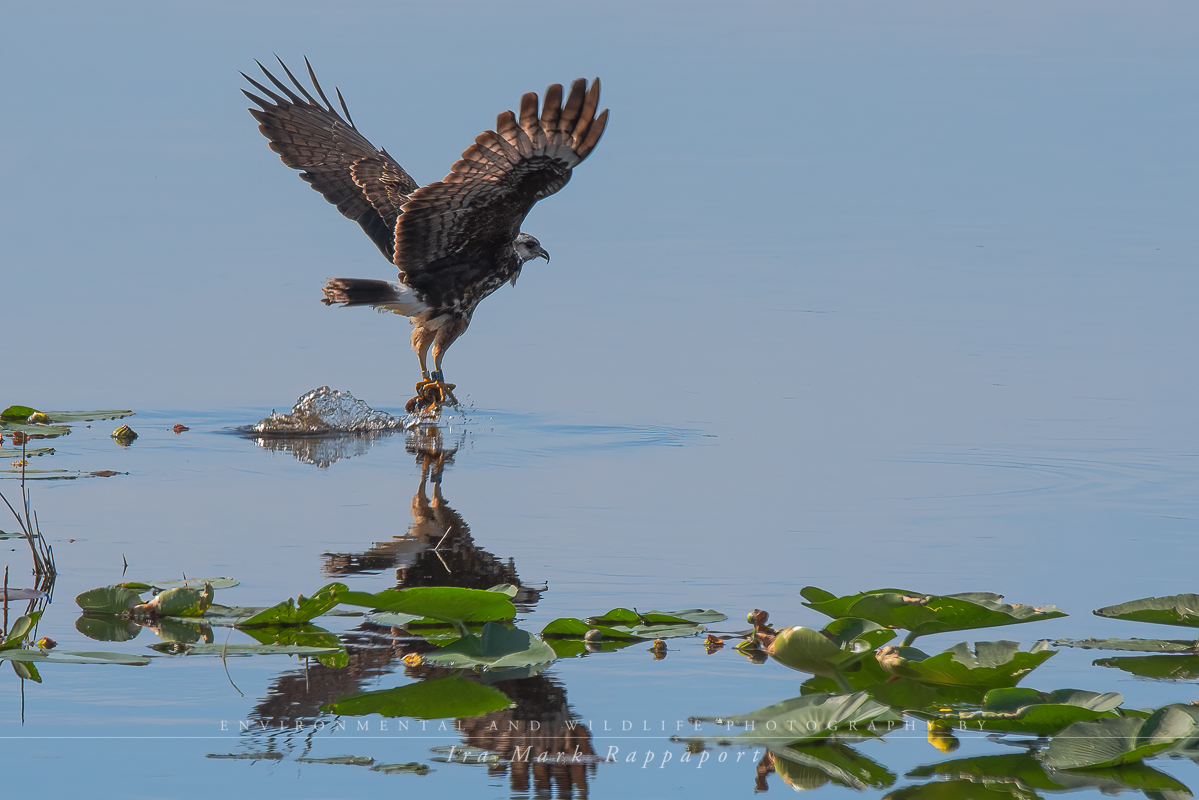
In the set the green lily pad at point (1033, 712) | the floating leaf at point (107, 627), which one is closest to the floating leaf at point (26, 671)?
Result: the floating leaf at point (107, 627)

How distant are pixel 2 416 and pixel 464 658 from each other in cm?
487

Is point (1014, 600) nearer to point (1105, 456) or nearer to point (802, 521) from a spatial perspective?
point (802, 521)

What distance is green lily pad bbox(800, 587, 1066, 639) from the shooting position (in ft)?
12.0

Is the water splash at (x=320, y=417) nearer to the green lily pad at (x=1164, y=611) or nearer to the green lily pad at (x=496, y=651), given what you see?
the green lily pad at (x=496, y=651)

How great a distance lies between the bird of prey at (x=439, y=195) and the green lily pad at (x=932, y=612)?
373 cm

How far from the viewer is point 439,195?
316 inches

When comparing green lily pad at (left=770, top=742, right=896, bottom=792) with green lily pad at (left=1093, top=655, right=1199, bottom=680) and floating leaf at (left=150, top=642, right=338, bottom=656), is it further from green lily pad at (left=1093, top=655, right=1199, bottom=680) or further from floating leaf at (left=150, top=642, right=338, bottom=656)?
floating leaf at (left=150, top=642, right=338, bottom=656)

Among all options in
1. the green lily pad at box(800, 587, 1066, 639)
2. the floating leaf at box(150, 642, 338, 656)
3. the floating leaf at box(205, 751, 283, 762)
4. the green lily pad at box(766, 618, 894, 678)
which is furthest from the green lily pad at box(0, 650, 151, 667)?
the green lily pad at box(800, 587, 1066, 639)

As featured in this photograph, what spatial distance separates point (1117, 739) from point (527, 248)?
274 inches

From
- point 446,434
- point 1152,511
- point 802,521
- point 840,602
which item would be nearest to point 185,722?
point 840,602

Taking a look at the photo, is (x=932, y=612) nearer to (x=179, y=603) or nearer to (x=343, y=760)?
(x=343, y=760)

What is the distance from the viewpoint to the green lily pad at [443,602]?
12.2 feet

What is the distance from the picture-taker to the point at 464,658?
12.0ft

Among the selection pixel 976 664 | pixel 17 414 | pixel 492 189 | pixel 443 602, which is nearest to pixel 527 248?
pixel 492 189
